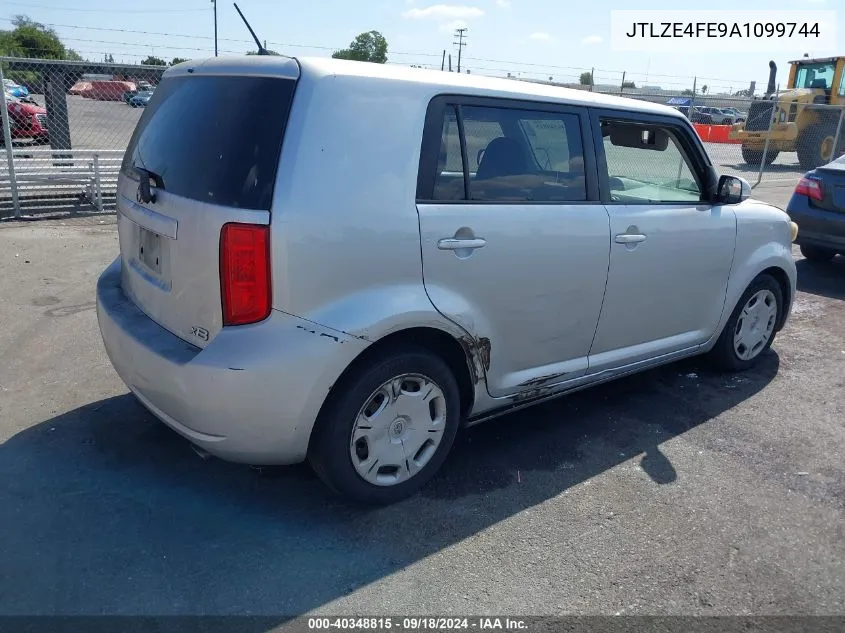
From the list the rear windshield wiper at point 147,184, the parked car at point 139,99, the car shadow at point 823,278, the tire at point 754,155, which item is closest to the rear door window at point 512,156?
the rear windshield wiper at point 147,184

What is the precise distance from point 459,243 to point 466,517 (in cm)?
123

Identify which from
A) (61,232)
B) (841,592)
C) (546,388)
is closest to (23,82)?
(61,232)

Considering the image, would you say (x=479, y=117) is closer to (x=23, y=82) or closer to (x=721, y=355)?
(x=721, y=355)

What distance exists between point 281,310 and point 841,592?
2473 millimetres

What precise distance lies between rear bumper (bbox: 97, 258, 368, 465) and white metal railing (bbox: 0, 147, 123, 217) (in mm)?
7178

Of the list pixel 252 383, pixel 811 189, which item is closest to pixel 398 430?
pixel 252 383

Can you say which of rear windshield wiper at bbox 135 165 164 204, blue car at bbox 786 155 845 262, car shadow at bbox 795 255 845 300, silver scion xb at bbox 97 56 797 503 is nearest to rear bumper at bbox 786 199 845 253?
blue car at bbox 786 155 845 262

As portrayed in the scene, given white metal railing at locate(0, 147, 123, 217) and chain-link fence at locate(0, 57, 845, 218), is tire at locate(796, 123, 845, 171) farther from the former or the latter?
white metal railing at locate(0, 147, 123, 217)

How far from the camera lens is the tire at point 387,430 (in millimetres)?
2898

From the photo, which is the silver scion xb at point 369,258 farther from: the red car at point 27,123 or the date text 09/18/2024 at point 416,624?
the red car at point 27,123

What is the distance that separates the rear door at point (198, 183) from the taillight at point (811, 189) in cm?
701

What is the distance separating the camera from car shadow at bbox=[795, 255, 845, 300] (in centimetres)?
744

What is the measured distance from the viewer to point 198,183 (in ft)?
9.24

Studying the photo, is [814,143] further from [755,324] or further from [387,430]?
[387,430]
